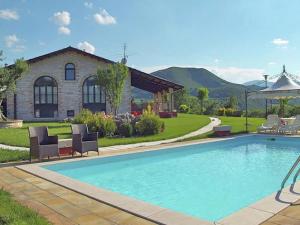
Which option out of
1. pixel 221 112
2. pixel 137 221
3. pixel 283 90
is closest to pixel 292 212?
pixel 137 221

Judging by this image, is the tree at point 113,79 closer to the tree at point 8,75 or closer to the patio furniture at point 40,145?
the tree at point 8,75

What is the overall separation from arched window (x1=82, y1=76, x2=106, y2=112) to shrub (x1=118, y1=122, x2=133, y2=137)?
12975 millimetres

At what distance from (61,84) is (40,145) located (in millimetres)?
18958

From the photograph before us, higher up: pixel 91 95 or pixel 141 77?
pixel 141 77

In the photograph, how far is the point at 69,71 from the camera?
2761 centimetres

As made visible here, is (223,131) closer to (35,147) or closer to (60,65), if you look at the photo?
(35,147)

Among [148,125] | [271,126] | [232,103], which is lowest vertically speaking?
[271,126]

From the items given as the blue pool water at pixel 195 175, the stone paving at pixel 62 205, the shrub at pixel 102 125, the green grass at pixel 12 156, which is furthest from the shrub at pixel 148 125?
the stone paving at pixel 62 205

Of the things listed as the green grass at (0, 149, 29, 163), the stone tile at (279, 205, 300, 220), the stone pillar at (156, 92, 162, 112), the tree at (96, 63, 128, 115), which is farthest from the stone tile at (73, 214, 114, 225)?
the stone pillar at (156, 92, 162, 112)

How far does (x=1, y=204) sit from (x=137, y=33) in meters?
16.4

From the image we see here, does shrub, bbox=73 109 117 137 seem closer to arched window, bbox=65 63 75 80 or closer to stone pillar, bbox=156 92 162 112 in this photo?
arched window, bbox=65 63 75 80

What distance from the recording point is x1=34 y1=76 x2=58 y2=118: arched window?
27078mm

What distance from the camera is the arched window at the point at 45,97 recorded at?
2708 cm

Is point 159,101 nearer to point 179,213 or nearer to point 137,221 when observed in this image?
point 179,213
